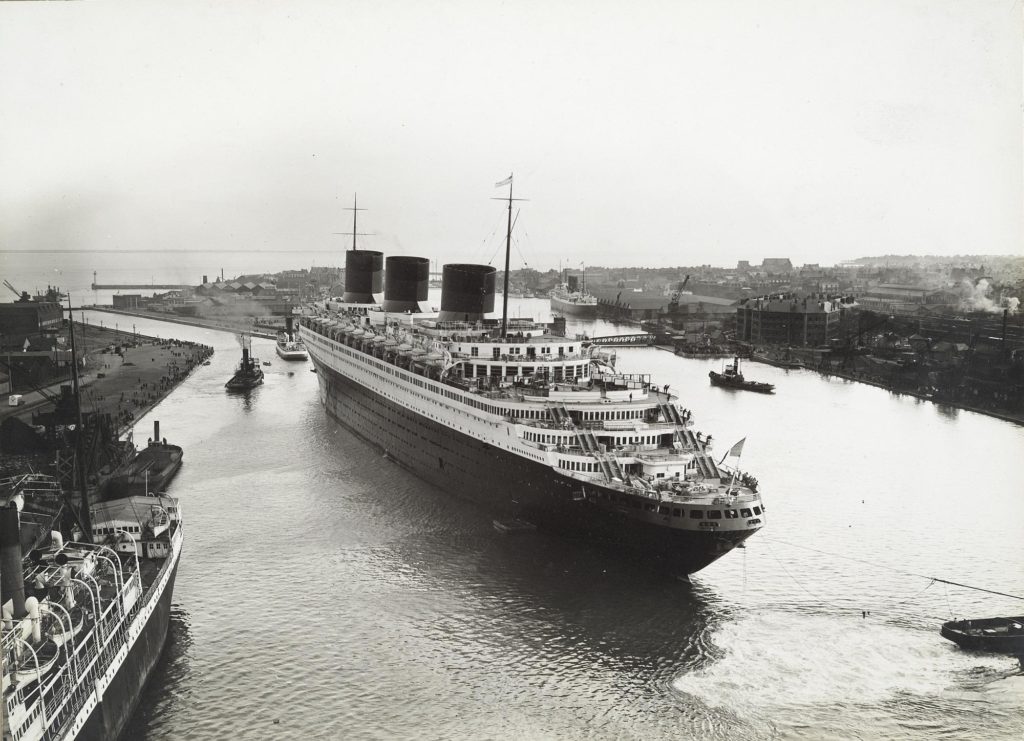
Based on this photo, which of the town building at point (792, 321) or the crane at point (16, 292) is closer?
the crane at point (16, 292)

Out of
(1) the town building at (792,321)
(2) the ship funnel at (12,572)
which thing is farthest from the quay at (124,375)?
(1) the town building at (792,321)

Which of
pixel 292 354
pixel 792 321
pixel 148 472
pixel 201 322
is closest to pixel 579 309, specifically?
pixel 792 321

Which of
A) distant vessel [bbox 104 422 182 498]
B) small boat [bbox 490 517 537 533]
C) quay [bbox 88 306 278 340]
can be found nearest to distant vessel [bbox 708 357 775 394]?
small boat [bbox 490 517 537 533]

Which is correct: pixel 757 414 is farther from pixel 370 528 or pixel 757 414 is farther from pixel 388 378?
pixel 370 528

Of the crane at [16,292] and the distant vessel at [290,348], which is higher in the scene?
the crane at [16,292]

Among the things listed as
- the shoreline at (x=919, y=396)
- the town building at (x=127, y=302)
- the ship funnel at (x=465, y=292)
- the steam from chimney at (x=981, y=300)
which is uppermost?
the steam from chimney at (x=981, y=300)

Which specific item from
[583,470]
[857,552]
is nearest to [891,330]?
[857,552]

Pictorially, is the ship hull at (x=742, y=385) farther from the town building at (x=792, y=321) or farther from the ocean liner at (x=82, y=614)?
the ocean liner at (x=82, y=614)
